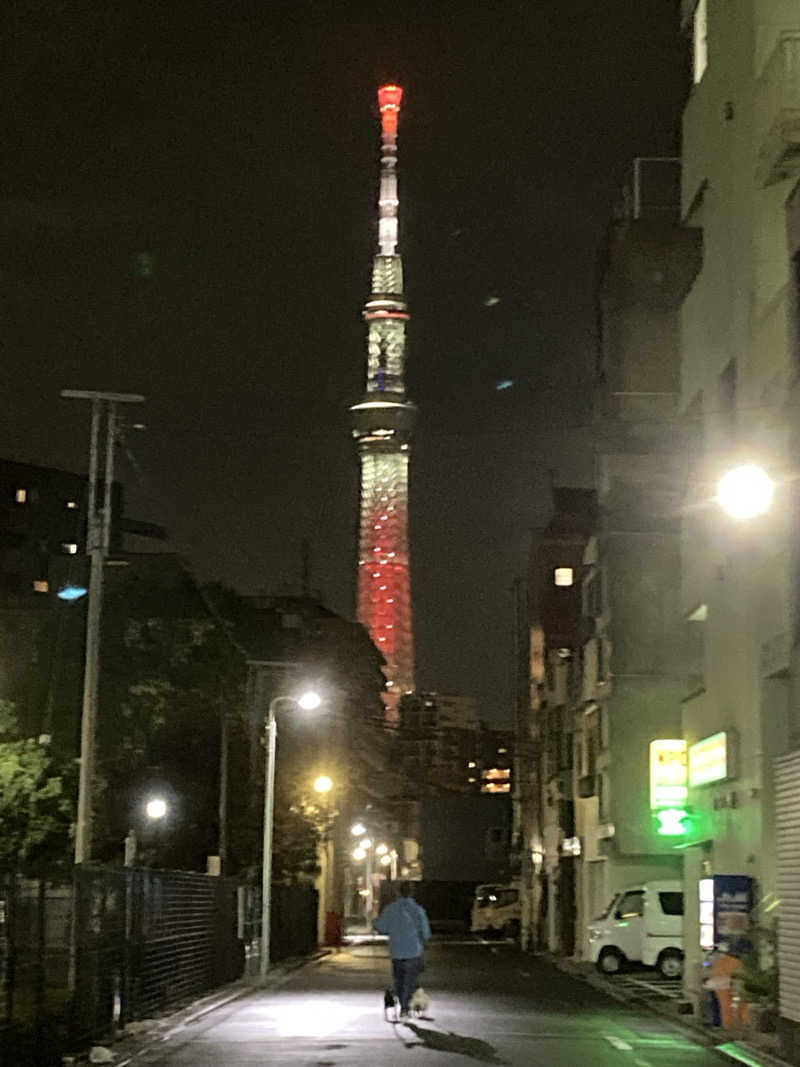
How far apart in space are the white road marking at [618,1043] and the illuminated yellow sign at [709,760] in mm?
6012

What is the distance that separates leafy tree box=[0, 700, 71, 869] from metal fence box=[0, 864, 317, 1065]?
207 inches

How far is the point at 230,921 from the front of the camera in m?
33.4

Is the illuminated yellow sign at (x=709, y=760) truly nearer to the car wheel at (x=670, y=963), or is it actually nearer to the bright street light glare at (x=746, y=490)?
the car wheel at (x=670, y=963)

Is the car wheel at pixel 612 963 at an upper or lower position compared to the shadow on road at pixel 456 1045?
lower

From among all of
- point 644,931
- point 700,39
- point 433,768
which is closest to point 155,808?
point 644,931

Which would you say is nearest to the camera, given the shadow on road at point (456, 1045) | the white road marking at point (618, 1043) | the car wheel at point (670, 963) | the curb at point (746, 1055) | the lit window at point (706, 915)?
the shadow on road at point (456, 1045)

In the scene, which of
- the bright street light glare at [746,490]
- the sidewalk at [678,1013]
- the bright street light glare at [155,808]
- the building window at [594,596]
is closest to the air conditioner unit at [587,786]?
the building window at [594,596]

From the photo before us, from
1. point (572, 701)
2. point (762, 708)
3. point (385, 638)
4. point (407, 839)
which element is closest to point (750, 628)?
point (762, 708)

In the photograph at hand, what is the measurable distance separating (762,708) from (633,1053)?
6707mm

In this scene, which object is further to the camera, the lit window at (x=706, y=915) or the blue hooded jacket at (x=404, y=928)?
the lit window at (x=706, y=915)

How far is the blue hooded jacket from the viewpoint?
2106 cm

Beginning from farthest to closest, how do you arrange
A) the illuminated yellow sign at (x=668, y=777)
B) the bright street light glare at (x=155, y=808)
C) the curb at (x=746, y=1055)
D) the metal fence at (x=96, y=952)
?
the bright street light glare at (x=155, y=808)
the illuminated yellow sign at (x=668, y=777)
the curb at (x=746, y=1055)
the metal fence at (x=96, y=952)

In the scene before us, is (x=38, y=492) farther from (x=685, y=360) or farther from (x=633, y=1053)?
(x=633, y=1053)

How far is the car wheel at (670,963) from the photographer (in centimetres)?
3650
